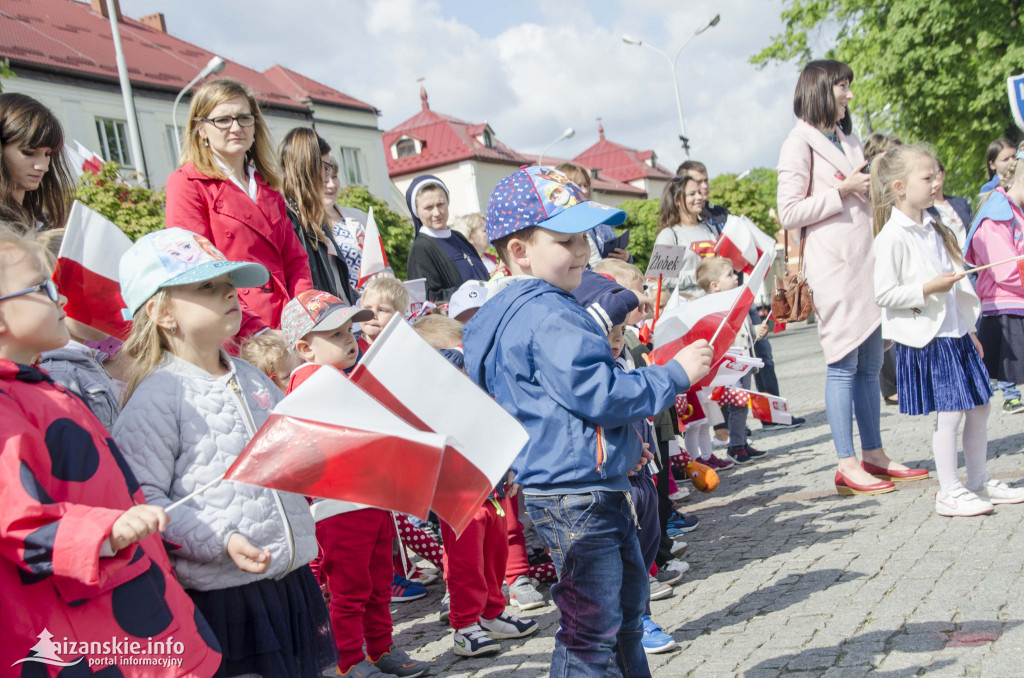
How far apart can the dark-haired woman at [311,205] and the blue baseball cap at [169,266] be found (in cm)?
218

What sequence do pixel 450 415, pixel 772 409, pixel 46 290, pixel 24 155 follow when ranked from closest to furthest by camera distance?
pixel 46 290 < pixel 450 415 < pixel 24 155 < pixel 772 409

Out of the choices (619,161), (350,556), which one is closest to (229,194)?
(350,556)

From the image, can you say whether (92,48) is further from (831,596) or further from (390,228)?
(831,596)

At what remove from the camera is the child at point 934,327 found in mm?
4852

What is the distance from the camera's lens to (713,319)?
349cm

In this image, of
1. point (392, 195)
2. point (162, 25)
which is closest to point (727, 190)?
point (392, 195)

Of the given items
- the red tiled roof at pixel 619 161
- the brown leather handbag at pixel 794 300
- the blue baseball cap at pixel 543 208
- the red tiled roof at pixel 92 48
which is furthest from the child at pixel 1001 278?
the red tiled roof at pixel 619 161

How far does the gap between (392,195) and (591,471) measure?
1742 inches

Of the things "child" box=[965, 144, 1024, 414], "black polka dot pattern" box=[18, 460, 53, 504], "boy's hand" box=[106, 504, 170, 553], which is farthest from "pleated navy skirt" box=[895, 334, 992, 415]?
"black polka dot pattern" box=[18, 460, 53, 504]

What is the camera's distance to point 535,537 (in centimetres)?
505

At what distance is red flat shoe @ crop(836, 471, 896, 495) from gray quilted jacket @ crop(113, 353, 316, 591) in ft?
12.8

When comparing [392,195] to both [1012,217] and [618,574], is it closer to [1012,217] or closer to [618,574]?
[1012,217]

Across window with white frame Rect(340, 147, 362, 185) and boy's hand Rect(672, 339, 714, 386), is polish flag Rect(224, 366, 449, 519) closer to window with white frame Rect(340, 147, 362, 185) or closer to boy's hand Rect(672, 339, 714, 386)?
boy's hand Rect(672, 339, 714, 386)

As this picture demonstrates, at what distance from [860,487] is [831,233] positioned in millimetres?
1534
